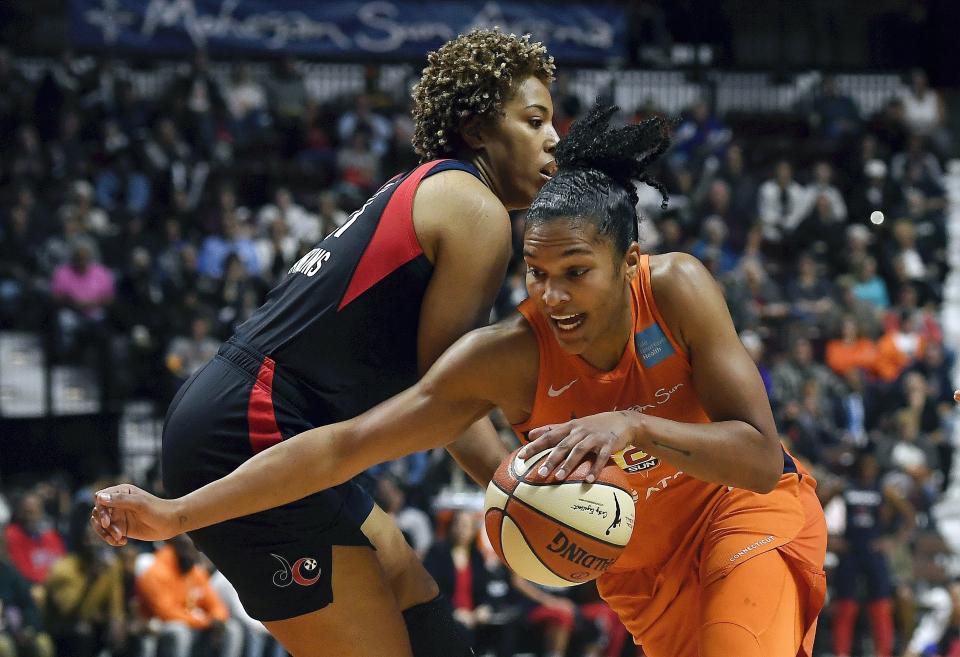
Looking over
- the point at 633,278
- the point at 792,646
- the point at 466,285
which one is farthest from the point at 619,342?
the point at 792,646

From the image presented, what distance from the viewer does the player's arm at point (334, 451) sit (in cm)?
333

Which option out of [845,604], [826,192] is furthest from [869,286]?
[845,604]

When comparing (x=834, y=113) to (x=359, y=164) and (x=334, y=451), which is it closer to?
(x=359, y=164)

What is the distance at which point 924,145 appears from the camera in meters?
15.4

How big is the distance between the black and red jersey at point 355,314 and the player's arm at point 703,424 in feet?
1.84

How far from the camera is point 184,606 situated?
916 cm

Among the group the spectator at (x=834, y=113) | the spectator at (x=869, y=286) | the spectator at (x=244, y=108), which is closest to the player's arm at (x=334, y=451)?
the spectator at (x=869, y=286)

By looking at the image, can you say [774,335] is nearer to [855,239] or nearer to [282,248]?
[855,239]

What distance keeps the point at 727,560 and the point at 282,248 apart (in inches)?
359

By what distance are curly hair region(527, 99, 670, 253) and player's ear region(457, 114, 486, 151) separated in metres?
0.33

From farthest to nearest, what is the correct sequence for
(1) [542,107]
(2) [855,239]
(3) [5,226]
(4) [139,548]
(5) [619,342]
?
1. (2) [855,239]
2. (3) [5,226]
3. (4) [139,548]
4. (1) [542,107]
5. (5) [619,342]

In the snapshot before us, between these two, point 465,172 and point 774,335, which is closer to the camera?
point 465,172

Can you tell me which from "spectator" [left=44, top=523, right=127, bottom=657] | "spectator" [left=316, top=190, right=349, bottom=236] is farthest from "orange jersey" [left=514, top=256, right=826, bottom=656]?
"spectator" [left=316, top=190, right=349, bottom=236]

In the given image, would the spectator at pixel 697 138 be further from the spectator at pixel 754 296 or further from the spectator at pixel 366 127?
the spectator at pixel 366 127
